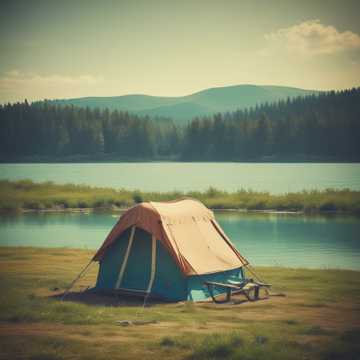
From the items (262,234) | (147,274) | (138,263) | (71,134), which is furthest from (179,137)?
(147,274)

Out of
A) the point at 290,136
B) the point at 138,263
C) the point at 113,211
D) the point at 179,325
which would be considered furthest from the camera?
the point at 290,136

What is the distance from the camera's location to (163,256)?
15375 mm

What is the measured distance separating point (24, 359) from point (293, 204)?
41328 millimetres

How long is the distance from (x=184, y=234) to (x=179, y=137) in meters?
151

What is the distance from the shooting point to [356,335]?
11250 millimetres

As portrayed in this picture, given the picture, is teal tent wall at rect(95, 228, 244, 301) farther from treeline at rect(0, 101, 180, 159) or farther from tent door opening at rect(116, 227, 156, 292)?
treeline at rect(0, 101, 180, 159)

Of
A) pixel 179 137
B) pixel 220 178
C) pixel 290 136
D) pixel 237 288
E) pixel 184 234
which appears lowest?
pixel 237 288

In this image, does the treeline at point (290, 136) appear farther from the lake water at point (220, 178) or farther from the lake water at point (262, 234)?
the lake water at point (262, 234)

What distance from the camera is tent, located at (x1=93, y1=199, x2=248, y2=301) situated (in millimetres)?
15188

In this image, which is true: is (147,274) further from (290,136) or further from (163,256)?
(290,136)

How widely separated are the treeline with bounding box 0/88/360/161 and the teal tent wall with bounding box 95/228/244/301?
369ft

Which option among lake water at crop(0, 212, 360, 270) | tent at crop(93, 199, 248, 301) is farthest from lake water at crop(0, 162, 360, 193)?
tent at crop(93, 199, 248, 301)

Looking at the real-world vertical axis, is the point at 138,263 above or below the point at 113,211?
above

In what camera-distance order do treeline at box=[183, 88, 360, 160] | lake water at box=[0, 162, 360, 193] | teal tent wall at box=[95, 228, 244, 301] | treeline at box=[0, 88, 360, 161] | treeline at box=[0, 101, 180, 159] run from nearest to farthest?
1. teal tent wall at box=[95, 228, 244, 301]
2. lake water at box=[0, 162, 360, 193]
3. treeline at box=[183, 88, 360, 160]
4. treeline at box=[0, 88, 360, 161]
5. treeline at box=[0, 101, 180, 159]
